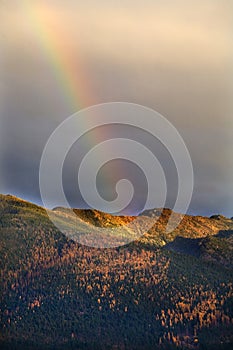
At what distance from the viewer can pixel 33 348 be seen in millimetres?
178750

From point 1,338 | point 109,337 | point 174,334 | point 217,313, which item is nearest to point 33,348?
point 1,338

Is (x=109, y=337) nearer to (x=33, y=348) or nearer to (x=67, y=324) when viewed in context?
(x=67, y=324)

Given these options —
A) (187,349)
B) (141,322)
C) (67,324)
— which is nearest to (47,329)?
(67,324)

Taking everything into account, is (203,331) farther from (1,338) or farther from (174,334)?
(1,338)

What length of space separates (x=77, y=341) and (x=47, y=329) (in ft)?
31.1

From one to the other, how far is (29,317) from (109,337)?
922 inches

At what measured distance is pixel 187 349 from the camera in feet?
625

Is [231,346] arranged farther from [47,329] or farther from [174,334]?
[47,329]

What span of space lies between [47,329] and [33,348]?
43.8 feet

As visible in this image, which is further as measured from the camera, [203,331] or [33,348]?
[203,331]

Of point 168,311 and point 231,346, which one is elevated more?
point 168,311

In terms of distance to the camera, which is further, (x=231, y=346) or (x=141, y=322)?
(x=141, y=322)

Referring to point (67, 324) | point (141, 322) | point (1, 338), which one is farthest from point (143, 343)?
point (1, 338)

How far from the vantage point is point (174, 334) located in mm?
194250
